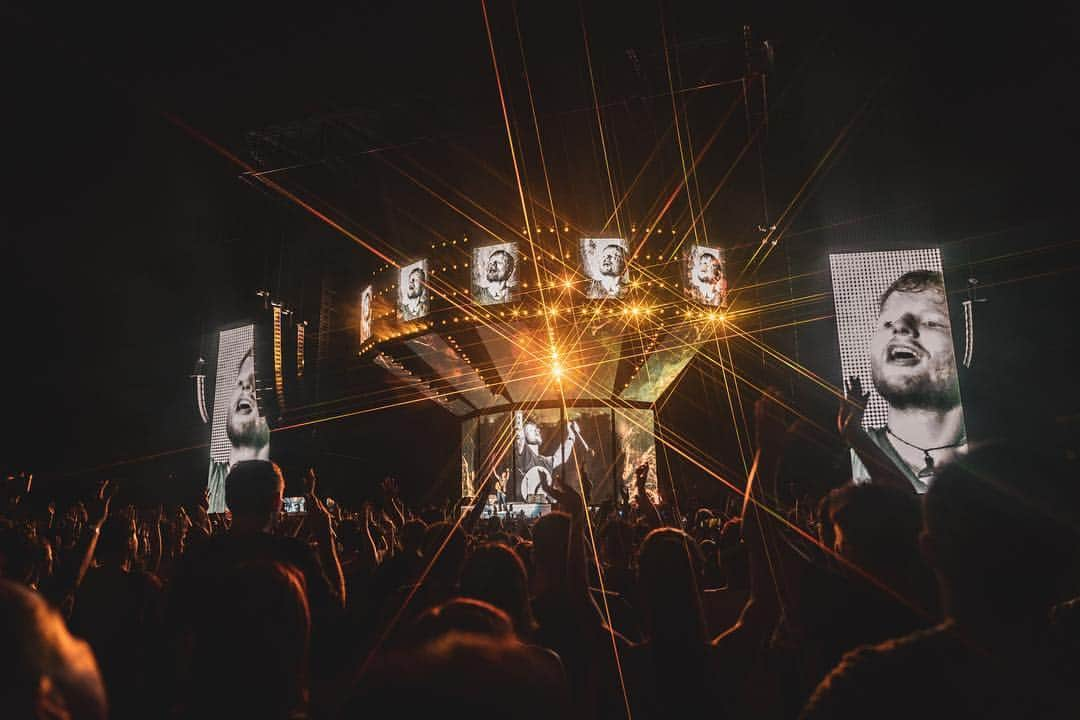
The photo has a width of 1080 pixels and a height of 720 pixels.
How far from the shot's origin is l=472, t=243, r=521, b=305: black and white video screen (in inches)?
778

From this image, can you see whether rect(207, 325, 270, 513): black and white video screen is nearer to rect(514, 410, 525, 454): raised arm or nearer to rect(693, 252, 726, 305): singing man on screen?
rect(514, 410, 525, 454): raised arm

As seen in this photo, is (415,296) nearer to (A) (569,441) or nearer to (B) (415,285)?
(B) (415,285)

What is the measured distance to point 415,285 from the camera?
21.2 meters

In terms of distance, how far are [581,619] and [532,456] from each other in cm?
1988

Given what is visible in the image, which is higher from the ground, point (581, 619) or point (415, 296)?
point (415, 296)

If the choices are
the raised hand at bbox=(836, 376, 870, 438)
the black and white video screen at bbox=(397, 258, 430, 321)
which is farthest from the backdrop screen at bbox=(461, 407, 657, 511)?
the raised hand at bbox=(836, 376, 870, 438)

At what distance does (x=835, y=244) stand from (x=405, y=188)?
56.1 feet

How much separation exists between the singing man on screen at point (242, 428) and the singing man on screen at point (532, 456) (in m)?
11.2

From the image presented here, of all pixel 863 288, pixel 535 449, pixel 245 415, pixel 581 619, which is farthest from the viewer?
pixel 245 415

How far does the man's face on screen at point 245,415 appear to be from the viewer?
2605 cm

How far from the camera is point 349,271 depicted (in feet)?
91.7

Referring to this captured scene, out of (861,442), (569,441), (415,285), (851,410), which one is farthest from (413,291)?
(861,442)

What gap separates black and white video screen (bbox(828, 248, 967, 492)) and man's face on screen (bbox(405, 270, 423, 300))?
13.9 meters

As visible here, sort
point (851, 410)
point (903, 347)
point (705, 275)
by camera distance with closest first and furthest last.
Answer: point (851, 410) < point (903, 347) < point (705, 275)
